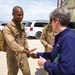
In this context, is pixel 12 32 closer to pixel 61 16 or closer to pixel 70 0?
pixel 61 16

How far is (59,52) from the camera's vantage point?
2.72m

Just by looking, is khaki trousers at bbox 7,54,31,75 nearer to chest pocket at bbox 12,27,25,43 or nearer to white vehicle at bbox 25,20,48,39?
chest pocket at bbox 12,27,25,43

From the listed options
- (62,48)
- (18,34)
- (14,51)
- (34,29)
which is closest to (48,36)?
(18,34)

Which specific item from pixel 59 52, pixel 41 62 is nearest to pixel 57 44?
pixel 59 52

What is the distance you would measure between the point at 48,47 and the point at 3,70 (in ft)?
8.29

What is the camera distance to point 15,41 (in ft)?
15.2

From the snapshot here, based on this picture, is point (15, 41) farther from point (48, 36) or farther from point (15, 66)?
point (48, 36)

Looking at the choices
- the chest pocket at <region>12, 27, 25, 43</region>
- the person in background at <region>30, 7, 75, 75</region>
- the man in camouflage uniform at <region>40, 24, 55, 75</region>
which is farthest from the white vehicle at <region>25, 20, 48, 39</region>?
the person in background at <region>30, 7, 75, 75</region>

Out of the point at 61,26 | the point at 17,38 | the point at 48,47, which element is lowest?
the point at 48,47

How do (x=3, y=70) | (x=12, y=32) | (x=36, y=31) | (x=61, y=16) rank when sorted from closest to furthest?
(x=61, y=16) < (x=12, y=32) < (x=3, y=70) < (x=36, y=31)

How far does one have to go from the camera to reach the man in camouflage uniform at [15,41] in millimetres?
4445

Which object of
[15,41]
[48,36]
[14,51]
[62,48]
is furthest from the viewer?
[48,36]

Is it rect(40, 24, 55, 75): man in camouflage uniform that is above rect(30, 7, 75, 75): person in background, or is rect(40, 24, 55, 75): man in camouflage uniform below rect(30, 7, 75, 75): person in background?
below

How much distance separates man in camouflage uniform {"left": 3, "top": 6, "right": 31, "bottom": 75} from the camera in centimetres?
445
